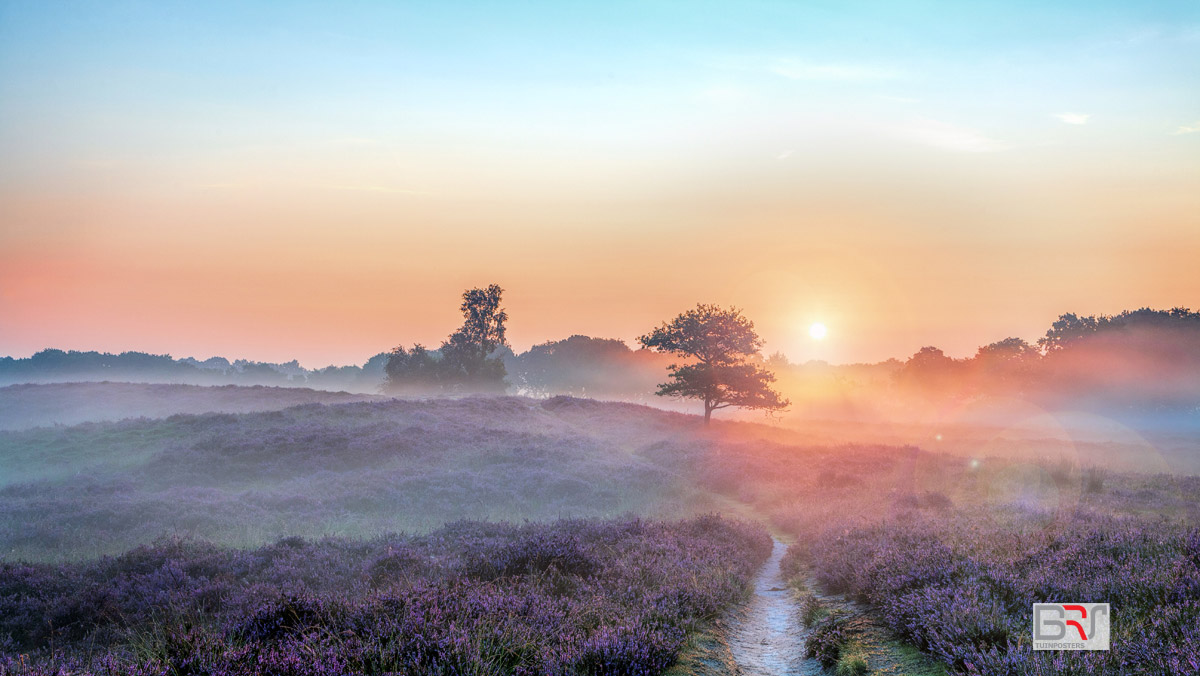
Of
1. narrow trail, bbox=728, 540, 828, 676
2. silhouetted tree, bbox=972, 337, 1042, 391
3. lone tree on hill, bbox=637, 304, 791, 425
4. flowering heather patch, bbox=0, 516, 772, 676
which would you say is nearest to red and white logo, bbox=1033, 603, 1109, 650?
narrow trail, bbox=728, 540, 828, 676

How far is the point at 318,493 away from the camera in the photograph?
69.1ft

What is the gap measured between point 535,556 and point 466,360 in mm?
63813

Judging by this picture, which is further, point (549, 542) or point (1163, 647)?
point (549, 542)

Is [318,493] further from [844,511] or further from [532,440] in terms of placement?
[844,511]

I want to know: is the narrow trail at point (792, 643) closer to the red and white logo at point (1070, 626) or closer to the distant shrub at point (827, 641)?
the distant shrub at point (827, 641)

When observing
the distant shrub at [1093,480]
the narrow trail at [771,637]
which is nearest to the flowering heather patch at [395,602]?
the narrow trail at [771,637]

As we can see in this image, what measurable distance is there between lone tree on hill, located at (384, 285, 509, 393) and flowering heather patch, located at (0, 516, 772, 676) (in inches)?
2315

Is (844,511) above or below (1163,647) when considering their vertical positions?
below

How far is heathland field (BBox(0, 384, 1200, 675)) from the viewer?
573 centimetres

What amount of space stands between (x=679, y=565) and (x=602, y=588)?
189 cm

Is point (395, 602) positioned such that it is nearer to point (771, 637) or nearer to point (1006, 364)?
point (771, 637)

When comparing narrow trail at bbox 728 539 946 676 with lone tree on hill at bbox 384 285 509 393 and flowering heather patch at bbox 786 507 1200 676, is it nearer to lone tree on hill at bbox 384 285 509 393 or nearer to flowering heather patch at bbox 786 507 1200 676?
flowering heather patch at bbox 786 507 1200 676

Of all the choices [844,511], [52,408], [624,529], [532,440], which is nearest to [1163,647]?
[624,529]

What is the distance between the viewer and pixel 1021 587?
701 cm
